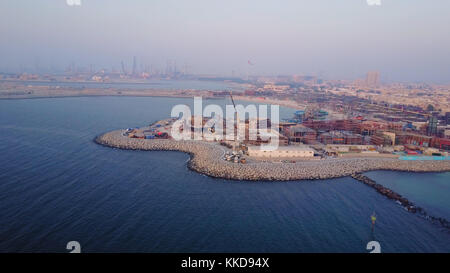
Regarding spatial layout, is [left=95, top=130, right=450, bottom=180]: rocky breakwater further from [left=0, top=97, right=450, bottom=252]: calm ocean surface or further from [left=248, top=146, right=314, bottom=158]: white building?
[left=248, top=146, right=314, bottom=158]: white building

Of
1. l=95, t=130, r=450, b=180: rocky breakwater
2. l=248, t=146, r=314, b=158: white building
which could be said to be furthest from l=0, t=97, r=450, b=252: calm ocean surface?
l=248, t=146, r=314, b=158: white building

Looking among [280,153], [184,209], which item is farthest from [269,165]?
[184,209]

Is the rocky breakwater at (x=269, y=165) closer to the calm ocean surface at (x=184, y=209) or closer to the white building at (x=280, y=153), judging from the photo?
the calm ocean surface at (x=184, y=209)

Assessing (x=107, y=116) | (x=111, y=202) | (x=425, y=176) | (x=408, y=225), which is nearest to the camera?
(x=408, y=225)
